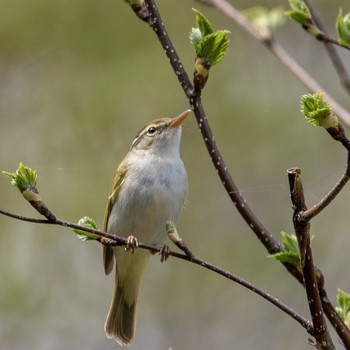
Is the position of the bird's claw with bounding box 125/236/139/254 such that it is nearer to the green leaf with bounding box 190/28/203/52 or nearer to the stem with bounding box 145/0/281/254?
the stem with bounding box 145/0/281/254

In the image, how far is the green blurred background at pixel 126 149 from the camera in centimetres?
725

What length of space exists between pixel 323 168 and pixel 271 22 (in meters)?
4.98

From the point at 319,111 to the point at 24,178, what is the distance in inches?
33.3

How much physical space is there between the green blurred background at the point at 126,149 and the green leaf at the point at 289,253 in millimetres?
4627

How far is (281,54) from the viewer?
8.09 ft

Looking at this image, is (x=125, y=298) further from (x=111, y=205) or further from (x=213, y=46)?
(x=213, y=46)

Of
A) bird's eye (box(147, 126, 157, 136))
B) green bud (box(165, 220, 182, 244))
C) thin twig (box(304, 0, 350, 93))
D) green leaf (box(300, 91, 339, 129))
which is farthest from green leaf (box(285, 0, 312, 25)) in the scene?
bird's eye (box(147, 126, 157, 136))

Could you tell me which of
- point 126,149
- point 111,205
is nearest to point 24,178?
point 111,205

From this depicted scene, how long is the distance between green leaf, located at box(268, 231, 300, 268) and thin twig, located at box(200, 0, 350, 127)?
368 millimetres

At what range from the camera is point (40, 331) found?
741cm

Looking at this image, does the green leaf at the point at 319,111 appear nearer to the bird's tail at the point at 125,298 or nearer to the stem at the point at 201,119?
the stem at the point at 201,119

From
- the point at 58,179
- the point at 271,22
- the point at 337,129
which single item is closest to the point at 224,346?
the point at 58,179

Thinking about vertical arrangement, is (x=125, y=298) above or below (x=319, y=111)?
below

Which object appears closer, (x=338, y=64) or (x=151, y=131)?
(x=338, y=64)
